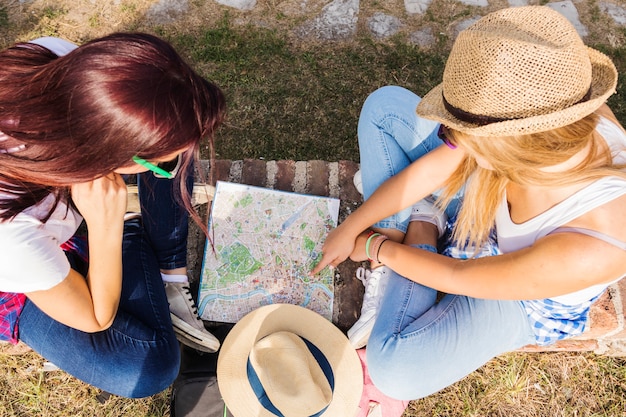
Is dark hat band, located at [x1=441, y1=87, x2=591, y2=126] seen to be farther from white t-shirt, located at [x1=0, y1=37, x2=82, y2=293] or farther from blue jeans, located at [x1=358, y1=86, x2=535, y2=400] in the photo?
white t-shirt, located at [x1=0, y1=37, x2=82, y2=293]

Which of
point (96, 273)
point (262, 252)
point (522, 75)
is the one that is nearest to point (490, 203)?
point (522, 75)

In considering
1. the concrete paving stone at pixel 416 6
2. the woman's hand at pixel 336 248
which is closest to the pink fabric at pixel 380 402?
the woman's hand at pixel 336 248

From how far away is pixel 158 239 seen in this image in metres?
2.20

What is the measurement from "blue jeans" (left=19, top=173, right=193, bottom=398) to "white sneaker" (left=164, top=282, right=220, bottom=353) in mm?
82

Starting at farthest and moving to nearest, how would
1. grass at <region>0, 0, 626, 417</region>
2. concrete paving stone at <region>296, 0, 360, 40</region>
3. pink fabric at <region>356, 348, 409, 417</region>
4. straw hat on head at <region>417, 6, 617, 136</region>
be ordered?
concrete paving stone at <region>296, 0, 360, 40</region> < grass at <region>0, 0, 626, 417</region> < pink fabric at <region>356, 348, 409, 417</region> < straw hat on head at <region>417, 6, 617, 136</region>

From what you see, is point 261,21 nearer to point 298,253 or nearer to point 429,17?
point 429,17

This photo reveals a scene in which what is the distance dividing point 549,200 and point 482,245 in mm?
501

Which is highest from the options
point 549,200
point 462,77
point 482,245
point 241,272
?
point 462,77

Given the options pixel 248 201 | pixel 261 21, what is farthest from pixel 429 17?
pixel 248 201

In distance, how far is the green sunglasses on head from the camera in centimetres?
143

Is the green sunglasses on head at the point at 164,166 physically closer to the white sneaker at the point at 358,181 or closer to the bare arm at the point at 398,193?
the bare arm at the point at 398,193

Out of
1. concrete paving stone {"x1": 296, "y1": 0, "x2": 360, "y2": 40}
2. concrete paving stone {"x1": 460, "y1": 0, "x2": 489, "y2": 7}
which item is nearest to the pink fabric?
concrete paving stone {"x1": 296, "y1": 0, "x2": 360, "y2": 40}

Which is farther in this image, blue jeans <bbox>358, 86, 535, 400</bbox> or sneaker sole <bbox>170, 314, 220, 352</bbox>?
sneaker sole <bbox>170, 314, 220, 352</bbox>

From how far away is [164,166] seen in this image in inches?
66.4
